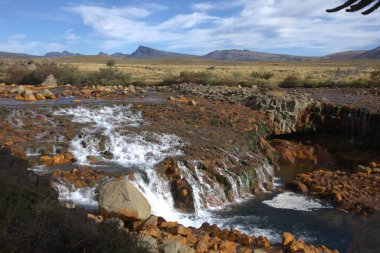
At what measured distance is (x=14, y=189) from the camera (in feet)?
19.2

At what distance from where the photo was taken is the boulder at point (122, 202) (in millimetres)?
8318

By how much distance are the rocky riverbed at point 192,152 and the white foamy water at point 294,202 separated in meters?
0.53

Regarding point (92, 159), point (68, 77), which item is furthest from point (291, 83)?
point (92, 159)

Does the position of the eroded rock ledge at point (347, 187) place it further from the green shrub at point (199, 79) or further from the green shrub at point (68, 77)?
the green shrub at point (68, 77)

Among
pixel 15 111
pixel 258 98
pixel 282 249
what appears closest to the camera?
pixel 282 249

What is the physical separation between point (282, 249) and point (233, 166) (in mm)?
5985

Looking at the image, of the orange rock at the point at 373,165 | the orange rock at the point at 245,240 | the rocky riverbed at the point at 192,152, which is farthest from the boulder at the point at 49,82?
the orange rock at the point at 245,240

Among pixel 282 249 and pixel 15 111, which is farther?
pixel 15 111

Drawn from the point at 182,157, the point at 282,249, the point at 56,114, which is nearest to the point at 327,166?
the point at 182,157

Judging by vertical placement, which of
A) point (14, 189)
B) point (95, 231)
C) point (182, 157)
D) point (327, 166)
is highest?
point (14, 189)

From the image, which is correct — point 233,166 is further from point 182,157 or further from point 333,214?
point 333,214

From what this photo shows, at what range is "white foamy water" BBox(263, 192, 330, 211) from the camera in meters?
13.2

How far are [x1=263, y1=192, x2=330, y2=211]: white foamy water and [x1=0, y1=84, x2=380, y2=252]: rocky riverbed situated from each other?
0.53m

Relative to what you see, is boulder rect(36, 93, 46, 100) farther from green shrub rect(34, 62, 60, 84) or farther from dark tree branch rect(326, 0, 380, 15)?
dark tree branch rect(326, 0, 380, 15)
